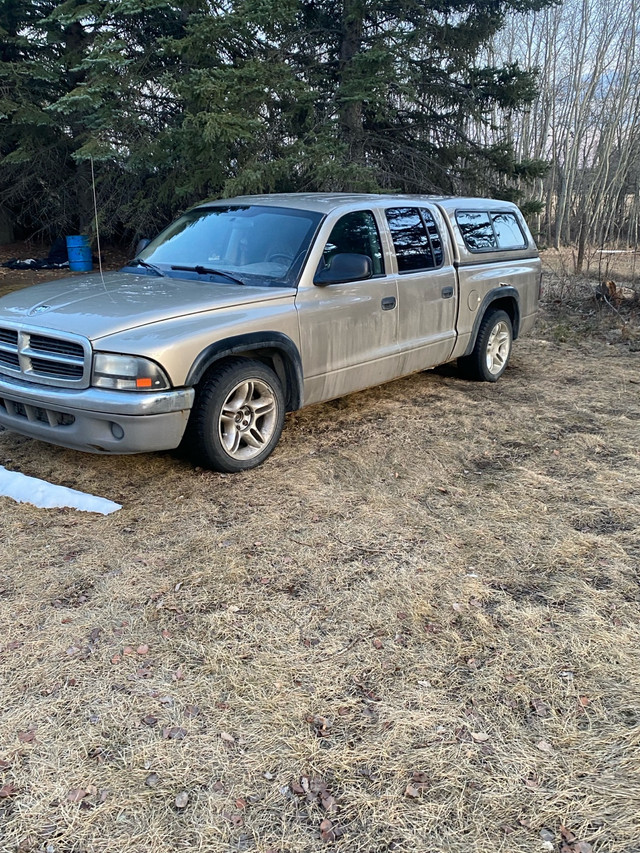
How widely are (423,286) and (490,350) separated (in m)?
1.67

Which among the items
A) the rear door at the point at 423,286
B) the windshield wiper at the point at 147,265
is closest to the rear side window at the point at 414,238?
the rear door at the point at 423,286

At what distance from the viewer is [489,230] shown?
6.81 m

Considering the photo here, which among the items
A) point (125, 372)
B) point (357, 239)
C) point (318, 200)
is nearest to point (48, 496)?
point (125, 372)

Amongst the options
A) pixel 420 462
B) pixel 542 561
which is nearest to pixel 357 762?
pixel 542 561

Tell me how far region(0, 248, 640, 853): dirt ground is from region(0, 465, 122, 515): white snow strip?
110 millimetres

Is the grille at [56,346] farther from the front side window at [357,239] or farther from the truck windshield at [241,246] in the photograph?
the front side window at [357,239]

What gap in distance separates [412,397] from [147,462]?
2885mm

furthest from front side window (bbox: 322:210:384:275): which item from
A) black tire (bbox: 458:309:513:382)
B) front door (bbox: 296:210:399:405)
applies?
black tire (bbox: 458:309:513:382)

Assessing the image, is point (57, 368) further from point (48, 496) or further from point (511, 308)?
point (511, 308)

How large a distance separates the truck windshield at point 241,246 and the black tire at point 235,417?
781 millimetres

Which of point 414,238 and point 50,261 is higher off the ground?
A: point 414,238

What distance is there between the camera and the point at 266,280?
4719 mm

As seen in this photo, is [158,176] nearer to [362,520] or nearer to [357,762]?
[362,520]

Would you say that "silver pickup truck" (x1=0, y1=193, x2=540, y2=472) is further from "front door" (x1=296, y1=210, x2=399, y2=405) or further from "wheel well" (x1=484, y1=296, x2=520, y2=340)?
"wheel well" (x1=484, y1=296, x2=520, y2=340)
